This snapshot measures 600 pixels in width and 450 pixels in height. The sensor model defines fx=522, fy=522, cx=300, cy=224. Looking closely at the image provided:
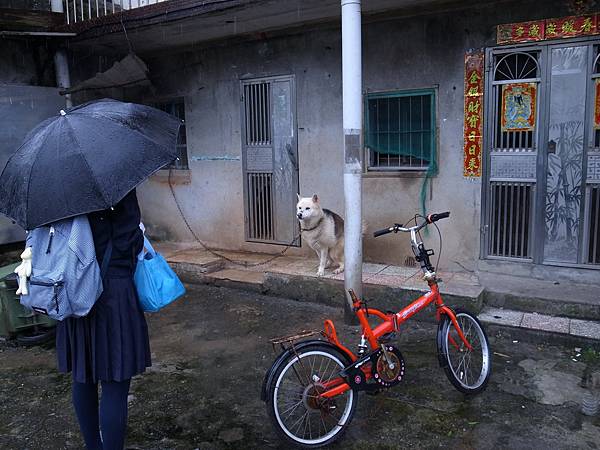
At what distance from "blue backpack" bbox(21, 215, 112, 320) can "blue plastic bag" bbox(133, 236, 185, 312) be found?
0.80 ft

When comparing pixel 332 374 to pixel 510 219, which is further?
pixel 510 219

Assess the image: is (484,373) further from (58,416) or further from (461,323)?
(58,416)

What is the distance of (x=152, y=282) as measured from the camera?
2.85 metres

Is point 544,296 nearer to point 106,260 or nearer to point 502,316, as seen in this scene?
point 502,316

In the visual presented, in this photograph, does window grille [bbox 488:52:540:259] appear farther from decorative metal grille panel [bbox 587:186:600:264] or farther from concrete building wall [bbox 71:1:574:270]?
decorative metal grille panel [bbox 587:186:600:264]

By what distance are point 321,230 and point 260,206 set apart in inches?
73.3

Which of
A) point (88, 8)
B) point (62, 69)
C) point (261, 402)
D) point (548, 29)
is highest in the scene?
point (88, 8)

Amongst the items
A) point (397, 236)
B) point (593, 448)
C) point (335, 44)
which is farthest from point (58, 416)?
point (335, 44)

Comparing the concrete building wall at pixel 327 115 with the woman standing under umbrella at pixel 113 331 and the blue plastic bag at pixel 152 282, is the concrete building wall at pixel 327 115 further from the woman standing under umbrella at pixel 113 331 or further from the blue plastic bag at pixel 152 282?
the woman standing under umbrella at pixel 113 331

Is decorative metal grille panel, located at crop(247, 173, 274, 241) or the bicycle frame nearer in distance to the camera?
the bicycle frame

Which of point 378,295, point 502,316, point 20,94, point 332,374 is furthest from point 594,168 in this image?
point 20,94

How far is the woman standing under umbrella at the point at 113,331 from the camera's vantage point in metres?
2.75

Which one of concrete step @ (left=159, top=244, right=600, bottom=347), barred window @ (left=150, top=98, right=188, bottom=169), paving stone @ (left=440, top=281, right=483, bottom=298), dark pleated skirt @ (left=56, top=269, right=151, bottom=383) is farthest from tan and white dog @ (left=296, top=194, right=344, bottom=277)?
dark pleated skirt @ (left=56, top=269, right=151, bottom=383)

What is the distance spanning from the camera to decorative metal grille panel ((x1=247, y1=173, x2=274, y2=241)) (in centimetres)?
810
